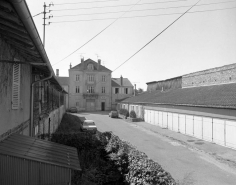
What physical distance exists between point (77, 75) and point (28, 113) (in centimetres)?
4737

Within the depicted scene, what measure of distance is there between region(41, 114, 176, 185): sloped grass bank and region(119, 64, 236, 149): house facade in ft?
30.5

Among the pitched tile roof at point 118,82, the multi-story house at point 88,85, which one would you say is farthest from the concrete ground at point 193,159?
the pitched tile roof at point 118,82

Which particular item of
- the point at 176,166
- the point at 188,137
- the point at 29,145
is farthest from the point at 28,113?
the point at 188,137

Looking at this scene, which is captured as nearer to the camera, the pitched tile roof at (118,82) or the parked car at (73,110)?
the parked car at (73,110)

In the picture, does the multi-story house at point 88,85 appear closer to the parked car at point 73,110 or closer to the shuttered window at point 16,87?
the parked car at point 73,110

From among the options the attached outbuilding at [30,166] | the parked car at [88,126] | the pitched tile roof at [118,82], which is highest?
the pitched tile roof at [118,82]

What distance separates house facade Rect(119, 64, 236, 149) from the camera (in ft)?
55.1

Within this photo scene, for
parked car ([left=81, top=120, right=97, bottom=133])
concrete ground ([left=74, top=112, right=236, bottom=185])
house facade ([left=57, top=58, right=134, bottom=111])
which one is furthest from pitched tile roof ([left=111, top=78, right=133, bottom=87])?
concrete ground ([left=74, top=112, right=236, bottom=185])

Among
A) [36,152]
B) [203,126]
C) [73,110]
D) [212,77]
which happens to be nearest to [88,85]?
[73,110]

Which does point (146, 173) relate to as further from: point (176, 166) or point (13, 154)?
point (176, 166)

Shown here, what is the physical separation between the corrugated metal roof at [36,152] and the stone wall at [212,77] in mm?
21271

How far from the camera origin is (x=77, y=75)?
181 ft

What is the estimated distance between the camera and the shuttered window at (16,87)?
639 cm

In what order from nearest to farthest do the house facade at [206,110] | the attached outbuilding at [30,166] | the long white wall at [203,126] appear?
the attached outbuilding at [30,166]
the long white wall at [203,126]
the house facade at [206,110]
